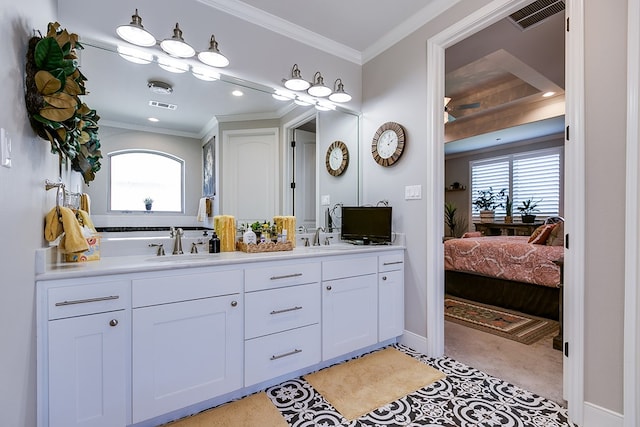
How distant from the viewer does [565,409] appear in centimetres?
168

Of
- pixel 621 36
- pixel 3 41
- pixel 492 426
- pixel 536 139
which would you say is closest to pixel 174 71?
pixel 3 41

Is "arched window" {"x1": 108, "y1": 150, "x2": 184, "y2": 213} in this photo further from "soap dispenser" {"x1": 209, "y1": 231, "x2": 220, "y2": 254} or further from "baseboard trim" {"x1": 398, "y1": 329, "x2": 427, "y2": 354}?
"baseboard trim" {"x1": 398, "y1": 329, "x2": 427, "y2": 354}

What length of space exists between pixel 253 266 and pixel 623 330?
76.2 inches

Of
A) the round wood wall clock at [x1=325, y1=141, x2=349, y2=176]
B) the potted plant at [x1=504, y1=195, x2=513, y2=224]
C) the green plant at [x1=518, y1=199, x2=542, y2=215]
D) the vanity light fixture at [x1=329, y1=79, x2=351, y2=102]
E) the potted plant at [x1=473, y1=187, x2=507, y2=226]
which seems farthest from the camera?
the potted plant at [x1=473, y1=187, x2=507, y2=226]

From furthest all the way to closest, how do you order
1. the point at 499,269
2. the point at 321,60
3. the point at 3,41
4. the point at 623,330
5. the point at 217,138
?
1. the point at 499,269
2. the point at 321,60
3. the point at 217,138
4. the point at 623,330
5. the point at 3,41

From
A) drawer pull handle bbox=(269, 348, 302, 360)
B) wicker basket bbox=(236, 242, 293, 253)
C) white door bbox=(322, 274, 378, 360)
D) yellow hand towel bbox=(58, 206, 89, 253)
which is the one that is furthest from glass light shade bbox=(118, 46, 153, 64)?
drawer pull handle bbox=(269, 348, 302, 360)

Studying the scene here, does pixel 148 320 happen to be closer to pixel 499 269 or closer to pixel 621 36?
pixel 621 36

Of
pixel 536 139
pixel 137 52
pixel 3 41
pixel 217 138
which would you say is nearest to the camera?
pixel 3 41

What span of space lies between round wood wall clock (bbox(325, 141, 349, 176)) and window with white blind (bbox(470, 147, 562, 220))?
203 inches

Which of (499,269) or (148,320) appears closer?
(148,320)

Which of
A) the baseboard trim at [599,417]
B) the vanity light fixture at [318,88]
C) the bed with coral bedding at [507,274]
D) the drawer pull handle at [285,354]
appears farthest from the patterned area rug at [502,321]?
the vanity light fixture at [318,88]

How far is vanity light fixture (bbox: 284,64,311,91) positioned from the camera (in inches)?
97.4

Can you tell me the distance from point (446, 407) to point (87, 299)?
→ 1.98m

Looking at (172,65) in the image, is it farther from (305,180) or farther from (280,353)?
(280,353)
